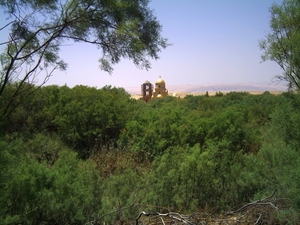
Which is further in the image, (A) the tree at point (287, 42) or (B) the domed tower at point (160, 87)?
(B) the domed tower at point (160, 87)

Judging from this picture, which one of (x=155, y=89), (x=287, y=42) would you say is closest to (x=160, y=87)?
(x=155, y=89)

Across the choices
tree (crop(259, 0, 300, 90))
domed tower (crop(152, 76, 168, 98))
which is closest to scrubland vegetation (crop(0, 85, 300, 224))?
tree (crop(259, 0, 300, 90))

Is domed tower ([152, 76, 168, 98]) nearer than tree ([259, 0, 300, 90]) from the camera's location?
No

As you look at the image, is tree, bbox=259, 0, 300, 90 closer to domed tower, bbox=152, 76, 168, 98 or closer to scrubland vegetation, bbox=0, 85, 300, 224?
scrubland vegetation, bbox=0, 85, 300, 224

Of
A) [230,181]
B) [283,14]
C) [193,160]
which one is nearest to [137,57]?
[193,160]

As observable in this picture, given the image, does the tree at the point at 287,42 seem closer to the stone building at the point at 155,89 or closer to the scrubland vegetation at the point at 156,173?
the scrubland vegetation at the point at 156,173

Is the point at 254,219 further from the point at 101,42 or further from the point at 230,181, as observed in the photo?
the point at 101,42

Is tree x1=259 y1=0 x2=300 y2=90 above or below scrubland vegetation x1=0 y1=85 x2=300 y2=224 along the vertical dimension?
above

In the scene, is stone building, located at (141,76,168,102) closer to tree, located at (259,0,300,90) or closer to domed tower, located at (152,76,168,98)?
domed tower, located at (152,76,168,98)

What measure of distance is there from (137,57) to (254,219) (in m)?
3.68

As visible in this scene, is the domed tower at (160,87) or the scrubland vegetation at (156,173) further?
the domed tower at (160,87)

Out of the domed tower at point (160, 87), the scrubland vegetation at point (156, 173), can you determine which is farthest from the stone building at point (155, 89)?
the scrubland vegetation at point (156, 173)

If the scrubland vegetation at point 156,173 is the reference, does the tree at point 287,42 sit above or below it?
above

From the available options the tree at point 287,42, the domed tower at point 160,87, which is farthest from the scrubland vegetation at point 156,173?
the domed tower at point 160,87
